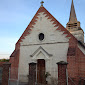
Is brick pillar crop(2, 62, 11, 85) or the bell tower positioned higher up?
the bell tower

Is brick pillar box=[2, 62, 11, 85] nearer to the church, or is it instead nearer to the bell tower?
the church

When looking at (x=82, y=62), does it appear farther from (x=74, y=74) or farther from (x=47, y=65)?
(x=47, y=65)

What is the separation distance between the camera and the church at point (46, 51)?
11117 millimetres

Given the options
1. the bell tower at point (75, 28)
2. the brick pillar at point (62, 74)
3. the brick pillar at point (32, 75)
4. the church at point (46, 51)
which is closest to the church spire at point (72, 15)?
the bell tower at point (75, 28)

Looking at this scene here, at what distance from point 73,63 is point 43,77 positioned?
12.9 ft

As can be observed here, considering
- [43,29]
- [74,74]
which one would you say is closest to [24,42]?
[43,29]

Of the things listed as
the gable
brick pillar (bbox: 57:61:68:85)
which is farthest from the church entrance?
brick pillar (bbox: 57:61:68:85)

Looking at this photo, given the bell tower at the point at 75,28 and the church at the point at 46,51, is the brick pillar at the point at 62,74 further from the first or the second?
the bell tower at the point at 75,28

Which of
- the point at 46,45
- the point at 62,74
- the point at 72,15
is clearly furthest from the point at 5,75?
the point at 72,15

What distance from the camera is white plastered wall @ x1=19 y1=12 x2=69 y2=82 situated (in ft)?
40.7

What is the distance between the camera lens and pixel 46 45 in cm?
1328

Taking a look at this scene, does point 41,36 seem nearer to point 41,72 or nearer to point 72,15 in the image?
point 41,72

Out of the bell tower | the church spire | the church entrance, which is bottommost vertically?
the church entrance

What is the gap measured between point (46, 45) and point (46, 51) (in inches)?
28.5
